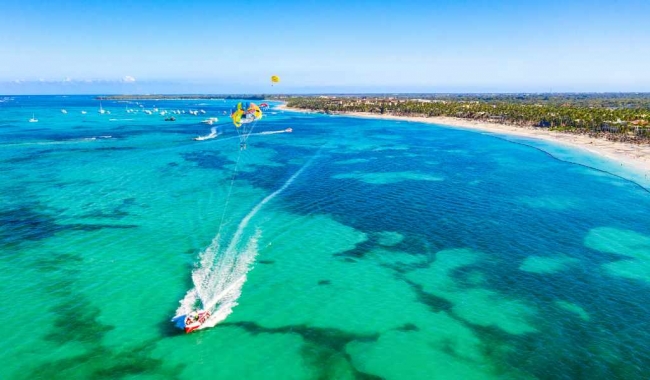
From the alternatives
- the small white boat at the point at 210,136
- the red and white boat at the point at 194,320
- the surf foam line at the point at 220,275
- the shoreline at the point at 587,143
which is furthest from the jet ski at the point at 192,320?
the small white boat at the point at 210,136

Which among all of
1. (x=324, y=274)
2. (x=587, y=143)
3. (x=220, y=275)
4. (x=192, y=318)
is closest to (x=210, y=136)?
(x=220, y=275)

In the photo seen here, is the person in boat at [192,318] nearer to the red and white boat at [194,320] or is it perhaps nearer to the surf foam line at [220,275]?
the red and white boat at [194,320]

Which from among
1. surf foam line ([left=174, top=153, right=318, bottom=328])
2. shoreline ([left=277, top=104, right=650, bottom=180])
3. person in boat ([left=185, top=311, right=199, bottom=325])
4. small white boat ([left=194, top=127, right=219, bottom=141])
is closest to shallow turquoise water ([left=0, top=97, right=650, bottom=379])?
surf foam line ([left=174, top=153, right=318, bottom=328])

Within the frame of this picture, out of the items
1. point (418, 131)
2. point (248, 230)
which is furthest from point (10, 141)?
point (418, 131)

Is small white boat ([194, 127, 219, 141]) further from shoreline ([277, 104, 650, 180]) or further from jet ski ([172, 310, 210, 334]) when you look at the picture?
jet ski ([172, 310, 210, 334])

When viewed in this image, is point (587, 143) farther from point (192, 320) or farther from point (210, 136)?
point (192, 320)
